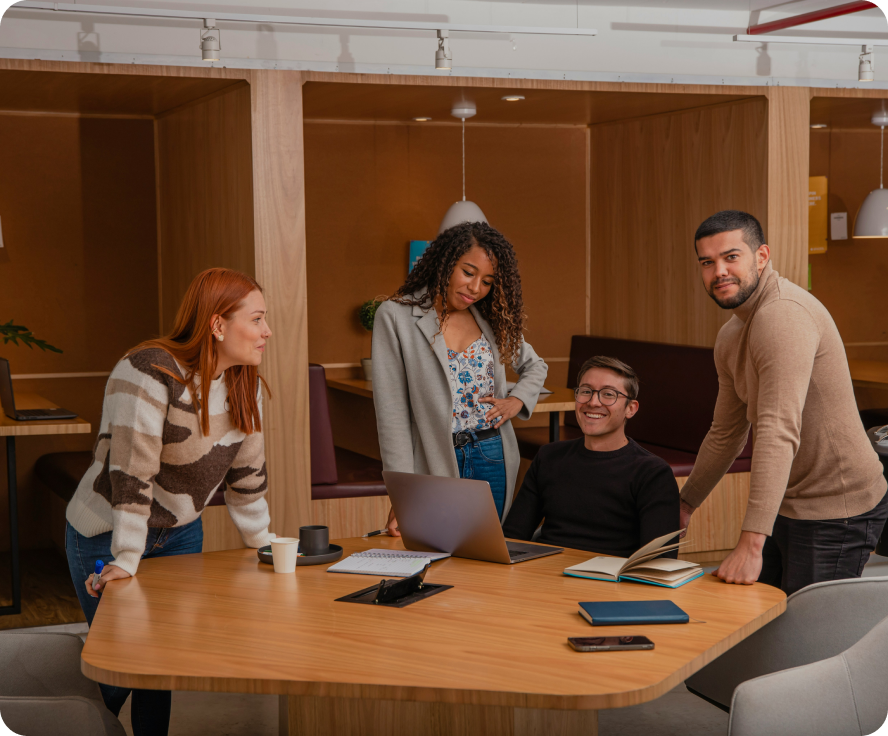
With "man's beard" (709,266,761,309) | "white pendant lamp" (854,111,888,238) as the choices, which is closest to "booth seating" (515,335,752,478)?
"white pendant lamp" (854,111,888,238)

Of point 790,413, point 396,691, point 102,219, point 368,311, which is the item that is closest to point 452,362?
point 790,413

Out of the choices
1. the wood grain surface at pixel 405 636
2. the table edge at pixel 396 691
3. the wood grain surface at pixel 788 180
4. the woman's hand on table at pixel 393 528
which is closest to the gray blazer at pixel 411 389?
the woman's hand on table at pixel 393 528

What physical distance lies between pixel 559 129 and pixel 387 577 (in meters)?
4.51

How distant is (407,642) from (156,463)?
844mm

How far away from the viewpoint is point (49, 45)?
411cm

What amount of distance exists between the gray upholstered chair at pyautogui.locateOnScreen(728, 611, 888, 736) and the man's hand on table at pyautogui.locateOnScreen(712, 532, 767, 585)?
0.26 meters

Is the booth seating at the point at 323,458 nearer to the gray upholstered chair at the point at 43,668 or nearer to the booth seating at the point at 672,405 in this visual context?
Answer: the booth seating at the point at 672,405

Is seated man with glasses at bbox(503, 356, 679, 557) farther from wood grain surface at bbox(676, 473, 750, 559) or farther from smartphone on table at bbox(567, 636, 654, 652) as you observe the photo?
wood grain surface at bbox(676, 473, 750, 559)

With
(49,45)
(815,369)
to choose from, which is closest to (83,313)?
(49,45)

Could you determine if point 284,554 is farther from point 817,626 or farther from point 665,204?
point 665,204

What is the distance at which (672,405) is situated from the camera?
209 inches

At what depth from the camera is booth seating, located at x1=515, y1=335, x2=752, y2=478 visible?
5047mm

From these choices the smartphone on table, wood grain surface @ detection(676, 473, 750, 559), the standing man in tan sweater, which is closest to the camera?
the smartphone on table

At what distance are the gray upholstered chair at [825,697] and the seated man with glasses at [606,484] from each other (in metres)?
0.71
